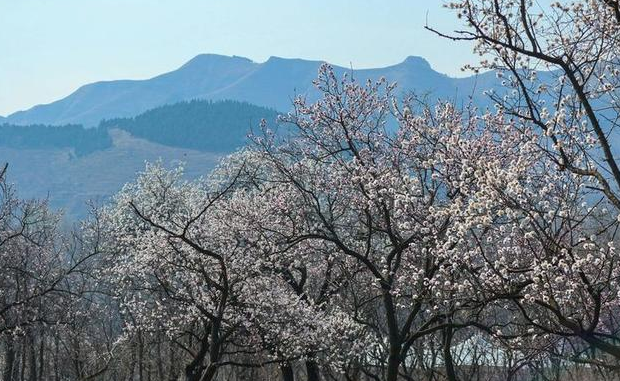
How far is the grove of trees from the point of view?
25.2 feet

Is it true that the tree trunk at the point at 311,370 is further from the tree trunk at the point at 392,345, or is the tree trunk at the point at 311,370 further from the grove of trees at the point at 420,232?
Result: the tree trunk at the point at 392,345

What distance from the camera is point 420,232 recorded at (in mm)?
11469

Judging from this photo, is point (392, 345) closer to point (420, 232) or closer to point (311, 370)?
point (420, 232)

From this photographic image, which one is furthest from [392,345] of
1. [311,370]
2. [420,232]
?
[311,370]

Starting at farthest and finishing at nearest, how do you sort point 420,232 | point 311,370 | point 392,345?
point 311,370, point 392,345, point 420,232

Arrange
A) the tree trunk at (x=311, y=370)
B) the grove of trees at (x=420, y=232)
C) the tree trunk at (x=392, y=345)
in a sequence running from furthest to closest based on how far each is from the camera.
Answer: the tree trunk at (x=311, y=370)
the tree trunk at (x=392, y=345)
the grove of trees at (x=420, y=232)

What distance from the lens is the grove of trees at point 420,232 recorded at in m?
7.68

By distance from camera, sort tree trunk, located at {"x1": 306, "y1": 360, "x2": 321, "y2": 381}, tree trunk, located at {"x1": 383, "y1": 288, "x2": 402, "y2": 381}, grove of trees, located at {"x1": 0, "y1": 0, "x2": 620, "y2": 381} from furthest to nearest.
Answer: tree trunk, located at {"x1": 306, "y1": 360, "x2": 321, "y2": 381} < tree trunk, located at {"x1": 383, "y1": 288, "x2": 402, "y2": 381} < grove of trees, located at {"x1": 0, "y1": 0, "x2": 620, "y2": 381}

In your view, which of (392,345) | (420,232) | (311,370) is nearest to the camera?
(420,232)

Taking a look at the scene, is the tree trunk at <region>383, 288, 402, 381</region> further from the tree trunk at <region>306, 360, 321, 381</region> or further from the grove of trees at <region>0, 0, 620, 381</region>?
the tree trunk at <region>306, 360, 321, 381</region>

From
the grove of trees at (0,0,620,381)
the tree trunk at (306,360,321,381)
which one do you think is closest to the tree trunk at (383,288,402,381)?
the grove of trees at (0,0,620,381)

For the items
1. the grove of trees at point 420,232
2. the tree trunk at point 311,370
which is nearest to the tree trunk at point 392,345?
the grove of trees at point 420,232

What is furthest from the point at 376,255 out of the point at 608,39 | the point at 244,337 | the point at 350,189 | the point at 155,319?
the point at 608,39

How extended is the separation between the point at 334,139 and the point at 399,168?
2283 millimetres
